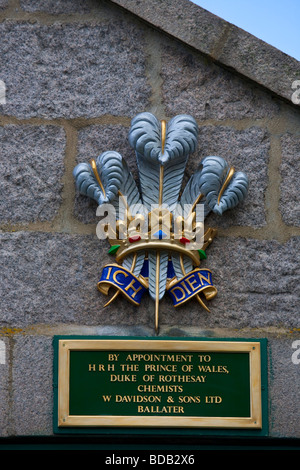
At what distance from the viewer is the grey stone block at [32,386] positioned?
3209 millimetres

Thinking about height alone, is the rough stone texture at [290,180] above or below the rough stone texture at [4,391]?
above

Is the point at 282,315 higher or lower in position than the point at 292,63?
lower

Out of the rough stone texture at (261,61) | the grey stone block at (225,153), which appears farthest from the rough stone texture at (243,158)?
the rough stone texture at (261,61)

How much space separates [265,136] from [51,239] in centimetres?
94

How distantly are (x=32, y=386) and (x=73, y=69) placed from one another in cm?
127

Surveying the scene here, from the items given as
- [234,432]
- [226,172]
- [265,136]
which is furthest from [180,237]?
[234,432]

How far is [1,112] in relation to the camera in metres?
3.44

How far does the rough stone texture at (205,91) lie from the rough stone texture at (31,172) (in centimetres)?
49

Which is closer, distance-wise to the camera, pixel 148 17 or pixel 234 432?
pixel 234 432

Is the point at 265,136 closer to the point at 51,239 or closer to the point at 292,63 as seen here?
the point at 292,63

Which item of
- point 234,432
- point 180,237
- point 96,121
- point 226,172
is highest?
point 96,121

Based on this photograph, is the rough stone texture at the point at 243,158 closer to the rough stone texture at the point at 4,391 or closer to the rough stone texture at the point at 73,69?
the rough stone texture at the point at 73,69

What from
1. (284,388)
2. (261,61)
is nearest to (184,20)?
(261,61)

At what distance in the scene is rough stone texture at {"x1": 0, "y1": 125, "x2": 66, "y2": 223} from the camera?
3.36 m
